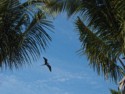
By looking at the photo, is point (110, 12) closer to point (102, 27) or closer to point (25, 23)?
point (102, 27)

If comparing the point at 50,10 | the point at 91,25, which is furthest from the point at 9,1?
the point at 91,25

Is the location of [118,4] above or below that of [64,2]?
below

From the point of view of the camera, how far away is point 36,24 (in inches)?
567

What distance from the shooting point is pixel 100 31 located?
15.5 metres

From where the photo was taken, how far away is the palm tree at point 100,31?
1487cm

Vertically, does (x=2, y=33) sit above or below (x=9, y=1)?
below

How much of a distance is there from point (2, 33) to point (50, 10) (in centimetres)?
238

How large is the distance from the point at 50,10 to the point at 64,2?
0.61 meters

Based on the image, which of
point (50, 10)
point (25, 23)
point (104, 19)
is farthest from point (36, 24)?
point (104, 19)

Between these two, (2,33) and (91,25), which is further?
(91,25)

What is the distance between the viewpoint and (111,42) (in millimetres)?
15273

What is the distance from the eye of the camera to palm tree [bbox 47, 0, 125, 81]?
14868 millimetres

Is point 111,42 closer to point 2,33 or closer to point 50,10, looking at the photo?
point 50,10

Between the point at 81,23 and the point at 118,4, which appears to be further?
the point at 81,23
